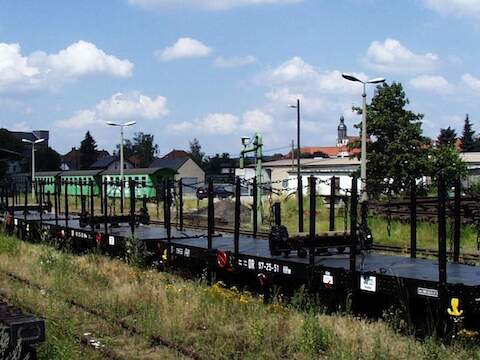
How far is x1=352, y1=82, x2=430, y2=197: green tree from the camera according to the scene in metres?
37.2

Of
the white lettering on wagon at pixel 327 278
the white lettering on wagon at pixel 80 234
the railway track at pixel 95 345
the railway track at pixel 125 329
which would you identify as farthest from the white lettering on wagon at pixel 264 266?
the white lettering on wagon at pixel 80 234

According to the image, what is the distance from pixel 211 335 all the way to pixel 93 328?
69.0 inches

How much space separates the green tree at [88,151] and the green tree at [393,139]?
105384 millimetres

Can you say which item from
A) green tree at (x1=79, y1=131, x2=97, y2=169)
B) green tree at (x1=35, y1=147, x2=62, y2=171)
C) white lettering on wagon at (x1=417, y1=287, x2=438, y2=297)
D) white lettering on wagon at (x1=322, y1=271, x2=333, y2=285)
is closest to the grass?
white lettering on wagon at (x1=322, y1=271, x2=333, y2=285)

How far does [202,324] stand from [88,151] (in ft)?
439

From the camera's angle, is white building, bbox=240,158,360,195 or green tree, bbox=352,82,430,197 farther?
white building, bbox=240,158,360,195

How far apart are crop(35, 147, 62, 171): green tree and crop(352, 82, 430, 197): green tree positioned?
84.9 meters

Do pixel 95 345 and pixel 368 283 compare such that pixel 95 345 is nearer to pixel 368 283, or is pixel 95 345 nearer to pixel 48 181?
pixel 368 283

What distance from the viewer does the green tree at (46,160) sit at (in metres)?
112

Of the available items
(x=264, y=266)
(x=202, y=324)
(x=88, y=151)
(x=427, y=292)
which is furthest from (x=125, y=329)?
(x=88, y=151)

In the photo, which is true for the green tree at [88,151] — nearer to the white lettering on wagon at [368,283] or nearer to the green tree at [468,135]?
the green tree at [468,135]

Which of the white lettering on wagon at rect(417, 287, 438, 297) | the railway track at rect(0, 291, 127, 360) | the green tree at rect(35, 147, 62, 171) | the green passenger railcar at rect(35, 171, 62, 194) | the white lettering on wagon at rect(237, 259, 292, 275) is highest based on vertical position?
the green tree at rect(35, 147, 62, 171)

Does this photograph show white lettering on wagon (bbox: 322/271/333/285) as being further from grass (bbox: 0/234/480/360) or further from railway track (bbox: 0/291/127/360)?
railway track (bbox: 0/291/127/360)

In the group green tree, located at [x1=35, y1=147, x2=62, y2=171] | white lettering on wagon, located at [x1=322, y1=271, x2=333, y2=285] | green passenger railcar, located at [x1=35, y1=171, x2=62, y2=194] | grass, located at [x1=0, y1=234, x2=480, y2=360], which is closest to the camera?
grass, located at [x1=0, y1=234, x2=480, y2=360]
